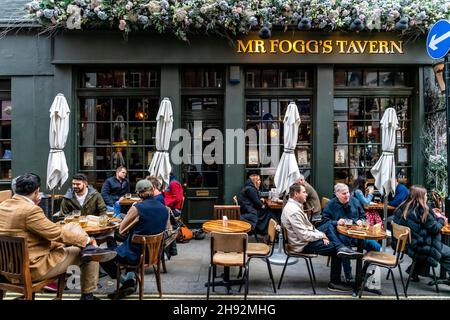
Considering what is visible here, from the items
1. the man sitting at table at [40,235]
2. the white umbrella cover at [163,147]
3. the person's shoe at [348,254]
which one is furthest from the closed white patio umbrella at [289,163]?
the man sitting at table at [40,235]

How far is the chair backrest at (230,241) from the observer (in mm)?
5331

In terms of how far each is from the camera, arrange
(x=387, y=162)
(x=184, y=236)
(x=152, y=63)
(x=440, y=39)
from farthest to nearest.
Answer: (x=152, y=63)
(x=184, y=236)
(x=387, y=162)
(x=440, y=39)

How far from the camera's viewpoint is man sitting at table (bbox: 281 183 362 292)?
5918 mm

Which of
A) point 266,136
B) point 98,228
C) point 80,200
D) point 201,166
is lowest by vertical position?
point 98,228

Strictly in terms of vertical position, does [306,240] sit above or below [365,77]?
below

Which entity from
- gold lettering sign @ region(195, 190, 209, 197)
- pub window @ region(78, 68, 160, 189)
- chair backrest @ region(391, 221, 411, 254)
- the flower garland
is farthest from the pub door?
chair backrest @ region(391, 221, 411, 254)

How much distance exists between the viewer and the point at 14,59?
31.6 feet

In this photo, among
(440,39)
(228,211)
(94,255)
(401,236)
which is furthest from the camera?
(228,211)

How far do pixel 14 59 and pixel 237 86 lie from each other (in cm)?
579

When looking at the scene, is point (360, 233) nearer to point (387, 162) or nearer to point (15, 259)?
point (387, 162)

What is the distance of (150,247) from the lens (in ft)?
17.8

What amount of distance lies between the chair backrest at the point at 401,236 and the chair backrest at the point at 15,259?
5.00m

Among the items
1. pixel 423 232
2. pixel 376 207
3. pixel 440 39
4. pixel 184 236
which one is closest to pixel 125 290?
pixel 184 236

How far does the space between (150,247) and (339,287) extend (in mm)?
3067
